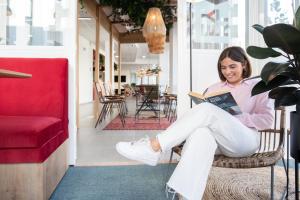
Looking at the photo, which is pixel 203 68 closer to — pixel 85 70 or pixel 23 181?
pixel 23 181

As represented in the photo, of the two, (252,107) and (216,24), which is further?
(216,24)

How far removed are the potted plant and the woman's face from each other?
38 cm

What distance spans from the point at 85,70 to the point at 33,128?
41.6 feet

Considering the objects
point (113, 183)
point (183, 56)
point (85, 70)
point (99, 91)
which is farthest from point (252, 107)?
point (85, 70)

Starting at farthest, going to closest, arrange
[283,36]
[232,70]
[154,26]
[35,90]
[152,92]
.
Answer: [152,92]
[154,26]
[35,90]
[232,70]
[283,36]

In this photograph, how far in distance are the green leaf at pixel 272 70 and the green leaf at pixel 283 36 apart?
9cm

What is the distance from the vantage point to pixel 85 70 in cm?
1418

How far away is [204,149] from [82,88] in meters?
13.0

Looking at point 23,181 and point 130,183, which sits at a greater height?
point 23,181

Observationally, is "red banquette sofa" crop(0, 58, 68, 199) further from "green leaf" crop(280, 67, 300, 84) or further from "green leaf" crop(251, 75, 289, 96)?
"green leaf" crop(280, 67, 300, 84)

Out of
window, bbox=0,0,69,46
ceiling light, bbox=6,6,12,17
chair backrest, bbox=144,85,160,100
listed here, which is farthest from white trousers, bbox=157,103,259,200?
chair backrest, bbox=144,85,160,100

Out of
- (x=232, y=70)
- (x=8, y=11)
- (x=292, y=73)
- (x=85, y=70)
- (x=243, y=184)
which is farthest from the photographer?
(x=85, y=70)

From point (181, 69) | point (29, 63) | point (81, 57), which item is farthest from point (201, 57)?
point (81, 57)

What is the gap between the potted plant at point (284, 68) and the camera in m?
1.39
